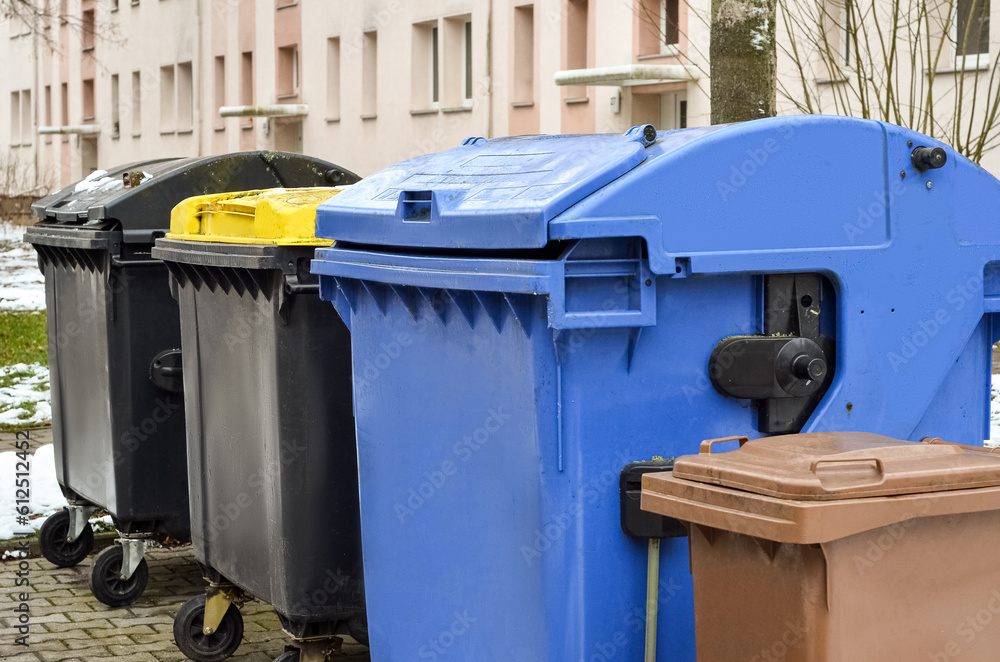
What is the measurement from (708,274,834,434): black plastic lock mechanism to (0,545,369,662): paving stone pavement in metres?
2.07

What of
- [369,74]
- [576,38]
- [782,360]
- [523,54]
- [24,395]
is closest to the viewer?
[782,360]

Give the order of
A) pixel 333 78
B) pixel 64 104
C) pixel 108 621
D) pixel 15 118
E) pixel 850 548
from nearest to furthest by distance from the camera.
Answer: pixel 850 548, pixel 108 621, pixel 333 78, pixel 64 104, pixel 15 118

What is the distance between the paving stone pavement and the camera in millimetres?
4840

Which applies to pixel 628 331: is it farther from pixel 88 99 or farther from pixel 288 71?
pixel 88 99

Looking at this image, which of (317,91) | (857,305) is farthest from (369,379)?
(317,91)

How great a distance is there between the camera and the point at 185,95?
123 ft

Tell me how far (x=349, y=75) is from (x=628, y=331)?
27.0 metres

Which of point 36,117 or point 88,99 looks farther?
point 36,117

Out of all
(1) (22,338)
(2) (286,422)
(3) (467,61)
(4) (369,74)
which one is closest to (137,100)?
(4) (369,74)

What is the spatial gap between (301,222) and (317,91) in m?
27.1

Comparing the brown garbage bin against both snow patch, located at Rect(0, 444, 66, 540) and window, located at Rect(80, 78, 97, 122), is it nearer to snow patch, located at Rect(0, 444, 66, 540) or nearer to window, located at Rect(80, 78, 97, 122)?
snow patch, located at Rect(0, 444, 66, 540)

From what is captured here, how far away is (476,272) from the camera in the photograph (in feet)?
10.1

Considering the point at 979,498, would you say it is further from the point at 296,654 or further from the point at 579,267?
the point at 296,654

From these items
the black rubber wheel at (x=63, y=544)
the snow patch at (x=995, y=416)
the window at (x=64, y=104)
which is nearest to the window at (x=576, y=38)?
the snow patch at (x=995, y=416)
